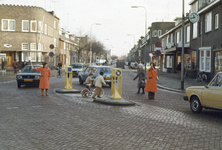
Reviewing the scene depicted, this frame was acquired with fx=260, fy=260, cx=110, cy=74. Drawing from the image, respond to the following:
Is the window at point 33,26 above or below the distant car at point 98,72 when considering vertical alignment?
above

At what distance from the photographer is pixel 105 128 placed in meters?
6.55

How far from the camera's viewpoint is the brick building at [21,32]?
4003cm

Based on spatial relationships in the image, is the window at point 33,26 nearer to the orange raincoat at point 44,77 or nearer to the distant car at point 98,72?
the distant car at point 98,72

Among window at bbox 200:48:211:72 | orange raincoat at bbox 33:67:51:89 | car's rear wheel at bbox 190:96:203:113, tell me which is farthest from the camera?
window at bbox 200:48:211:72

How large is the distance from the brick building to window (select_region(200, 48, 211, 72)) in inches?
1017

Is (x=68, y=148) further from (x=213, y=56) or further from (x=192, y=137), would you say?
(x=213, y=56)

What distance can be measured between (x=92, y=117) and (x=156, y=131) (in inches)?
88.6

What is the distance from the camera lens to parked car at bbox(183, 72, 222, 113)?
8.02m

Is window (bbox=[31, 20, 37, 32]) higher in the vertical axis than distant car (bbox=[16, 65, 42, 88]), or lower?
higher

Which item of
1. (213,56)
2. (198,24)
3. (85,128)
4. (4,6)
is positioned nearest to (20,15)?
(4,6)

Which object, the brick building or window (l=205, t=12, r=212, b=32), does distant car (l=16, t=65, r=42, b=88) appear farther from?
the brick building

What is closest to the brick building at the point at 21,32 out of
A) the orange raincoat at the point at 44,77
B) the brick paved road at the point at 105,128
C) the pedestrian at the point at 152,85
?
the orange raincoat at the point at 44,77

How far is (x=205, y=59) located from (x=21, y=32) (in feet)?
93.0

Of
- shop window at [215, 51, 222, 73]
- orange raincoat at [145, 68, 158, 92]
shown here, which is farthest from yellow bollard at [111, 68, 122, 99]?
shop window at [215, 51, 222, 73]
